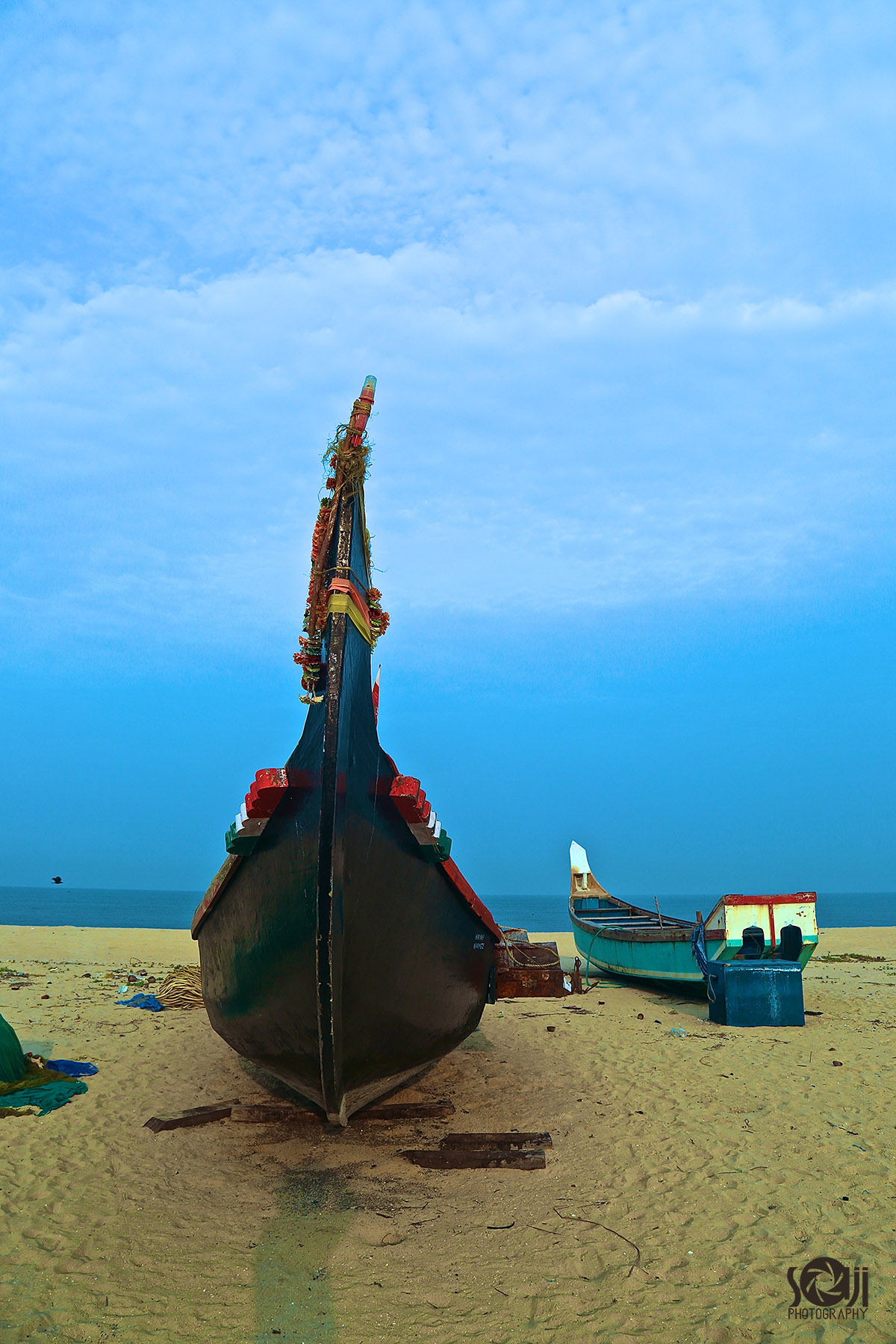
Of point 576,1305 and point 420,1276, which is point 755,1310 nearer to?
point 576,1305

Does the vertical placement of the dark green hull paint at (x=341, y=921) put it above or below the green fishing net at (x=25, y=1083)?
above

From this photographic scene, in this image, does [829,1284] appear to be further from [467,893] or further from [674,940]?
[674,940]

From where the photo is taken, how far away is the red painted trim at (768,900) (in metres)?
11.1

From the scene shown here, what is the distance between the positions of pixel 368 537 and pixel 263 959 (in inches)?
140

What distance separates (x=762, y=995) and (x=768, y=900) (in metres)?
1.62

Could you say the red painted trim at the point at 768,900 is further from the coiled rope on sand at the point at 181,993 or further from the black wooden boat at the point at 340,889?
the coiled rope on sand at the point at 181,993

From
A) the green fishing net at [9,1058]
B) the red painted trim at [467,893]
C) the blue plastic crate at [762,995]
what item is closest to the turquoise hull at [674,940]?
the blue plastic crate at [762,995]

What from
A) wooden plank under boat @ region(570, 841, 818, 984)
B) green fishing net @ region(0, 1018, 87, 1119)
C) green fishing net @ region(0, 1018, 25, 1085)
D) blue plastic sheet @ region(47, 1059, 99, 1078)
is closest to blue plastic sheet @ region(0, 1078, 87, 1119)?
green fishing net @ region(0, 1018, 87, 1119)

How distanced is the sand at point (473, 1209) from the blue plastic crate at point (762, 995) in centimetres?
152

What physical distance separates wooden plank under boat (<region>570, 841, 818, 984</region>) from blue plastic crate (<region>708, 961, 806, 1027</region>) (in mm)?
772

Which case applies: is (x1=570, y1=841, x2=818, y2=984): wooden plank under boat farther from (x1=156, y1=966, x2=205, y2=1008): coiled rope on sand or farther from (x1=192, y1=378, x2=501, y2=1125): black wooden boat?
(x1=156, y1=966, x2=205, y2=1008): coiled rope on sand

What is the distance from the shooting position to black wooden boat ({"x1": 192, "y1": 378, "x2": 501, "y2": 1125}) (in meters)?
4.96

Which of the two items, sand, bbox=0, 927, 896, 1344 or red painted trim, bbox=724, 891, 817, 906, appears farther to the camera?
red painted trim, bbox=724, 891, 817, 906

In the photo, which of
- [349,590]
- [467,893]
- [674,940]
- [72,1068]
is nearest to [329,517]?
[349,590]
